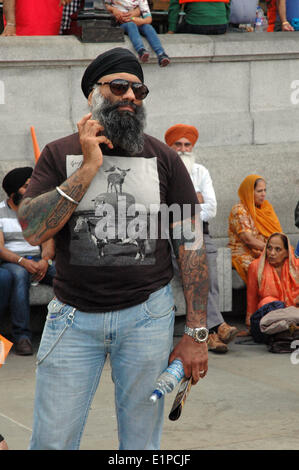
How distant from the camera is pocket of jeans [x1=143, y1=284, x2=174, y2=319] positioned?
309cm

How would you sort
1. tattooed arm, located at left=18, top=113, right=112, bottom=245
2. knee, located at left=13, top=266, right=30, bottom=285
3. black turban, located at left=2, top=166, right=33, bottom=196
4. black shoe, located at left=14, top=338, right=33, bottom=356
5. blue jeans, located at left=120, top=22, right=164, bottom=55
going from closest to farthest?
tattooed arm, located at left=18, top=113, right=112, bottom=245 → black shoe, located at left=14, top=338, right=33, bottom=356 → knee, located at left=13, top=266, right=30, bottom=285 → black turban, located at left=2, top=166, right=33, bottom=196 → blue jeans, located at left=120, top=22, right=164, bottom=55

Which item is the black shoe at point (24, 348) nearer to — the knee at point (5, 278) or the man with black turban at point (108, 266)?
the knee at point (5, 278)

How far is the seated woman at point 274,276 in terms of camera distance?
7426 mm

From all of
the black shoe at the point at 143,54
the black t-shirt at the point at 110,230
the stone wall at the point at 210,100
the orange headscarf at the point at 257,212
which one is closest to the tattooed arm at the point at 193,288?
the black t-shirt at the point at 110,230

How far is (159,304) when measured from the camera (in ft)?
10.2

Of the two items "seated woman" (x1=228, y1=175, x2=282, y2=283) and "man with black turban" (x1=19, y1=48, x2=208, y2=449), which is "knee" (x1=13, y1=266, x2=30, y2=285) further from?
"man with black turban" (x1=19, y1=48, x2=208, y2=449)

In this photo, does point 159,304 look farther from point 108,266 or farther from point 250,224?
point 250,224

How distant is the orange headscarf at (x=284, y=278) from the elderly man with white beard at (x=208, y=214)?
0.46m

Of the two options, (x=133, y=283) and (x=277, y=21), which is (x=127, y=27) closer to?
(x=277, y=21)

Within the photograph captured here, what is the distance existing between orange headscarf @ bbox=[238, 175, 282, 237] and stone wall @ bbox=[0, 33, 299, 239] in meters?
0.56

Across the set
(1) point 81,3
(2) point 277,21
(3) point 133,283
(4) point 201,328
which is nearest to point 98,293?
(3) point 133,283

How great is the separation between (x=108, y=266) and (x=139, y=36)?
19.6ft

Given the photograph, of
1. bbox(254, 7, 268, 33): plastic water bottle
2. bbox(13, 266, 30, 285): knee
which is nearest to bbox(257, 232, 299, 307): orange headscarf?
bbox(13, 266, 30, 285): knee

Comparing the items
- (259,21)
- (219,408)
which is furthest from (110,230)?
(259,21)
